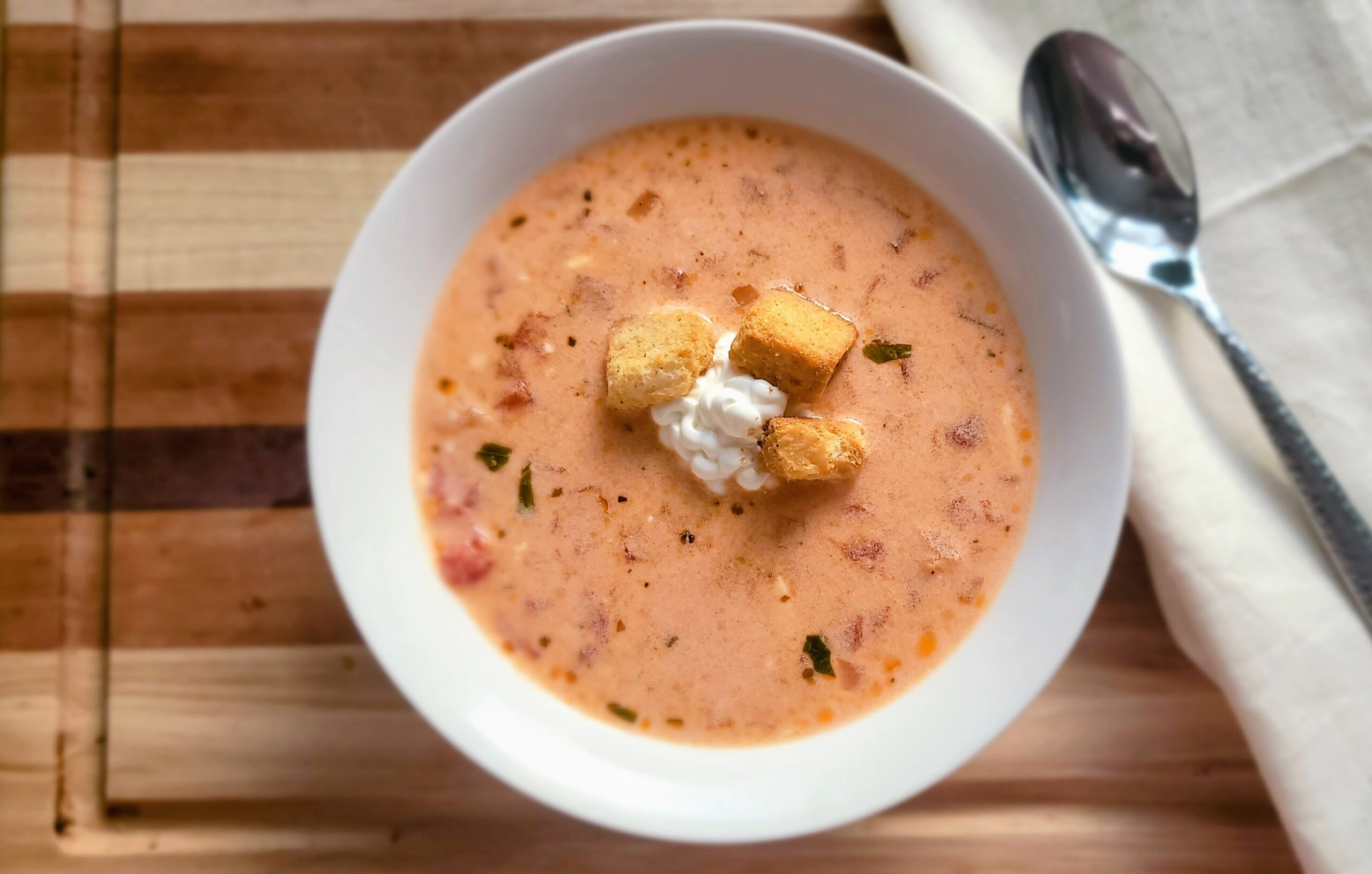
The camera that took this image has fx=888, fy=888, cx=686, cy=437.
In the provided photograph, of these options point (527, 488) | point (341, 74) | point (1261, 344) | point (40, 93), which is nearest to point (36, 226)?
point (40, 93)

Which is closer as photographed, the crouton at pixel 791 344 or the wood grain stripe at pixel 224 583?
the crouton at pixel 791 344

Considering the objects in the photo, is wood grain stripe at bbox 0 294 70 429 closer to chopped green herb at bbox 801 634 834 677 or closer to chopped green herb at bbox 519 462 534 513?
chopped green herb at bbox 519 462 534 513

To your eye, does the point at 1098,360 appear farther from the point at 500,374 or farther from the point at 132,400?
the point at 132,400

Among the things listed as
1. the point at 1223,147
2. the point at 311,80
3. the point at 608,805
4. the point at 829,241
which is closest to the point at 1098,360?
the point at 829,241

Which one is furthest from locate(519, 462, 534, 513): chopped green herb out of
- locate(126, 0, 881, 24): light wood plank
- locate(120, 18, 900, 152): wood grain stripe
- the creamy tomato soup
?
locate(126, 0, 881, 24): light wood plank

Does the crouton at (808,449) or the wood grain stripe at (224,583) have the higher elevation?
the crouton at (808,449)

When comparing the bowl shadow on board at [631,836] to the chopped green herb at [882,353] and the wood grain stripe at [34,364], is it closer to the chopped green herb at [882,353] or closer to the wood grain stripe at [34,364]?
the chopped green herb at [882,353]

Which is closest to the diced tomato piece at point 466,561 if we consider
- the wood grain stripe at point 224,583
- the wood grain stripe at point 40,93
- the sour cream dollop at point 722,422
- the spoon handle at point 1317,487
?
the wood grain stripe at point 224,583
